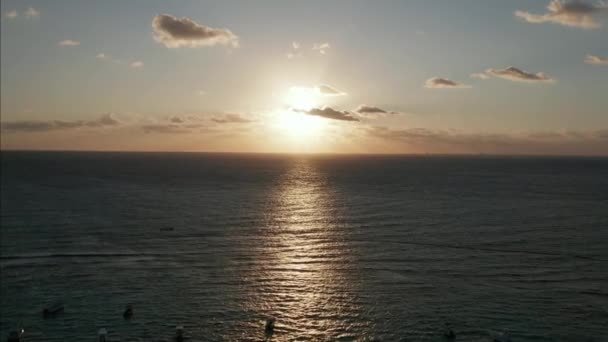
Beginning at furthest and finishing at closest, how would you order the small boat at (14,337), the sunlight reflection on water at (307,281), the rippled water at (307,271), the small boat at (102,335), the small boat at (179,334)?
the sunlight reflection on water at (307,281) → the rippled water at (307,271) → the small boat at (179,334) → the small boat at (102,335) → the small boat at (14,337)

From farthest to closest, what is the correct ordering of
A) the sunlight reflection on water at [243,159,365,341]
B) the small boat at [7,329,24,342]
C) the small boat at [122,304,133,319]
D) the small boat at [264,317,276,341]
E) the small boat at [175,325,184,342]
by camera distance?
the small boat at [122,304,133,319] → the sunlight reflection on water at [243,159,365,341] → the small boat at [264,317,276,341] → the small boat at [175,325,184,342] → the small boat at [7,329,24,342]

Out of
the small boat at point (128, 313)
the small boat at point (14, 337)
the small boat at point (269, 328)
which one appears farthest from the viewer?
the small boat at point (128, 313)

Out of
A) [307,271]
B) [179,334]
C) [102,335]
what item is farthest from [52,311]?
[307,271]

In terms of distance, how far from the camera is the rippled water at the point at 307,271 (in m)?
54.5

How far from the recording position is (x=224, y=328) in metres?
53.8

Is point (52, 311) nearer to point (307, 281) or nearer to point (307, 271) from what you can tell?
point (307, 281)

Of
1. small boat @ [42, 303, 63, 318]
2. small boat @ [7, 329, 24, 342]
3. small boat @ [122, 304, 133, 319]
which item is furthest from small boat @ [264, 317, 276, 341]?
small boat @ [7, 329, 24, 342]

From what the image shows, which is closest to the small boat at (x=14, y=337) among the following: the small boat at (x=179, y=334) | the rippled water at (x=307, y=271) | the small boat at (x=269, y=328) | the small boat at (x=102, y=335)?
the rippled water at (x=307, y=271)

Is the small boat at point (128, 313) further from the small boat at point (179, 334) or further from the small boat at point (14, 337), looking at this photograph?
the small boat at point (14, 337)

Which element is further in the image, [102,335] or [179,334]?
[179,334]

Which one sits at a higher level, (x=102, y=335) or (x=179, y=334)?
(x=102, y=335)

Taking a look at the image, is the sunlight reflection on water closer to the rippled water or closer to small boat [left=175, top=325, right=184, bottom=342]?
the rippled water

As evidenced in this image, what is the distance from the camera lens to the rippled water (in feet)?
179

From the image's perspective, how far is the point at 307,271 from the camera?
7538 centimetres
